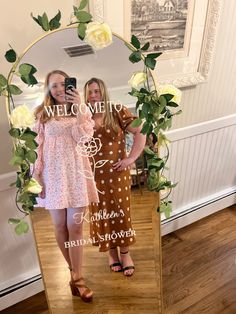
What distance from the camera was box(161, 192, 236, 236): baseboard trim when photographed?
200 cm

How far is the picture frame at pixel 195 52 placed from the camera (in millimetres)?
1387

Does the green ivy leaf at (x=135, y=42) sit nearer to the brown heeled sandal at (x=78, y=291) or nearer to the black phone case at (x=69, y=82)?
the black phone case at (x=69, y=82)

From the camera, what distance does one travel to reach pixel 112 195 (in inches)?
49.6

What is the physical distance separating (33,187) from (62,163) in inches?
5.3

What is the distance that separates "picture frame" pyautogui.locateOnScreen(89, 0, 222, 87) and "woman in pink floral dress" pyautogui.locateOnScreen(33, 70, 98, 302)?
41 centimetres

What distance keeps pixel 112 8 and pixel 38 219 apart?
849mm

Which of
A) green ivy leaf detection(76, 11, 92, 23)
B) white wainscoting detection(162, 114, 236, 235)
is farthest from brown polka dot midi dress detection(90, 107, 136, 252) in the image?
white wainscoting detection(162, 114, 236, 235)

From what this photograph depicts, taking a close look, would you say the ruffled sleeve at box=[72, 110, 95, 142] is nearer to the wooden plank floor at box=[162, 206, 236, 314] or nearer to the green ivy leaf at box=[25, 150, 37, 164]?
the green ivy leaf at box=[25, 150, 37, 164]

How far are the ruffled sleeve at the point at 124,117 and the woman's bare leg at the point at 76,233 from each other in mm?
360

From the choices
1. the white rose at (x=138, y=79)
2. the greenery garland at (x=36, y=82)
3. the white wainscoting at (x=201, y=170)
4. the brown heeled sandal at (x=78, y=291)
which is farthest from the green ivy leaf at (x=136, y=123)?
the brown heeled sandal at (x=78, y=291)

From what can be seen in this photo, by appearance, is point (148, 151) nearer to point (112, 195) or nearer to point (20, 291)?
point (112, 195)

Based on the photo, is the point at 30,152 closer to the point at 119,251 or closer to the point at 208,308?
the point at 119,251

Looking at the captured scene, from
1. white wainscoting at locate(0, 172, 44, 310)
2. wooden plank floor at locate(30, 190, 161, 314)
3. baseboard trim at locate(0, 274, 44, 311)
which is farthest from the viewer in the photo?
baseboard trim at locate(0, 274, 44, 311)

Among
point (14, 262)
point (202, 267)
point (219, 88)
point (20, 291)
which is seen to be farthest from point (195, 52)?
point (20, 291)
